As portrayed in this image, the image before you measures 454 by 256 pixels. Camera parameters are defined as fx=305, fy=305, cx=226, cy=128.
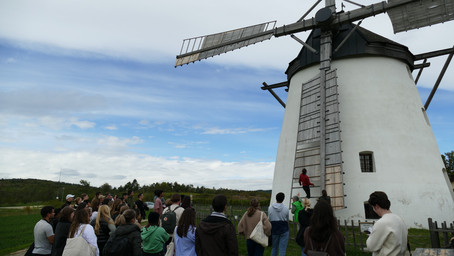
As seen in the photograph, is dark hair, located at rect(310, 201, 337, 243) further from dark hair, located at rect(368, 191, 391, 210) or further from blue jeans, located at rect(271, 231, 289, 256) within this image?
blue jeans, located at rect(271, 231, 289, 256)

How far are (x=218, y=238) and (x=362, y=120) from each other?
35.8 feet

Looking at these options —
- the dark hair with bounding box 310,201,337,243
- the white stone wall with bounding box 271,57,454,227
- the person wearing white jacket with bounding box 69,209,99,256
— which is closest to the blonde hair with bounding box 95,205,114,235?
the person wearing white jacket with bounding box 69,209,99,256

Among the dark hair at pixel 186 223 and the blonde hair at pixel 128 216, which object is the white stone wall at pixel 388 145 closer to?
the dark hair at pixel 186 223

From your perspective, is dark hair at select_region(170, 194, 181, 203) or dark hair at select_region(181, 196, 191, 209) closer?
dark hair at select_region(181, 196, 191, 209)

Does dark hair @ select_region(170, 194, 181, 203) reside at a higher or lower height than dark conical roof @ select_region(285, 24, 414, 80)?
lower

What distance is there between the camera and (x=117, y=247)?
4.76 m

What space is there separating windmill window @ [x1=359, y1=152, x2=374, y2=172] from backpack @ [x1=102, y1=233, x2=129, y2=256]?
10.7 meters

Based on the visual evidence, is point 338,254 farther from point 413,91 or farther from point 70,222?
point 413,91

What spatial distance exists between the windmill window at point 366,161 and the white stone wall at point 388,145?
1.08 ft

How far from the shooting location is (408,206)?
38.5ft

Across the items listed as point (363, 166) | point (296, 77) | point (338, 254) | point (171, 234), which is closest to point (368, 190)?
point (363, 166)

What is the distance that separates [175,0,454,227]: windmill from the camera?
12086mm

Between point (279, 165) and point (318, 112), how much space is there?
3.38 m

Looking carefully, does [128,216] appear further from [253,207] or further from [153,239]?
[253,207]
